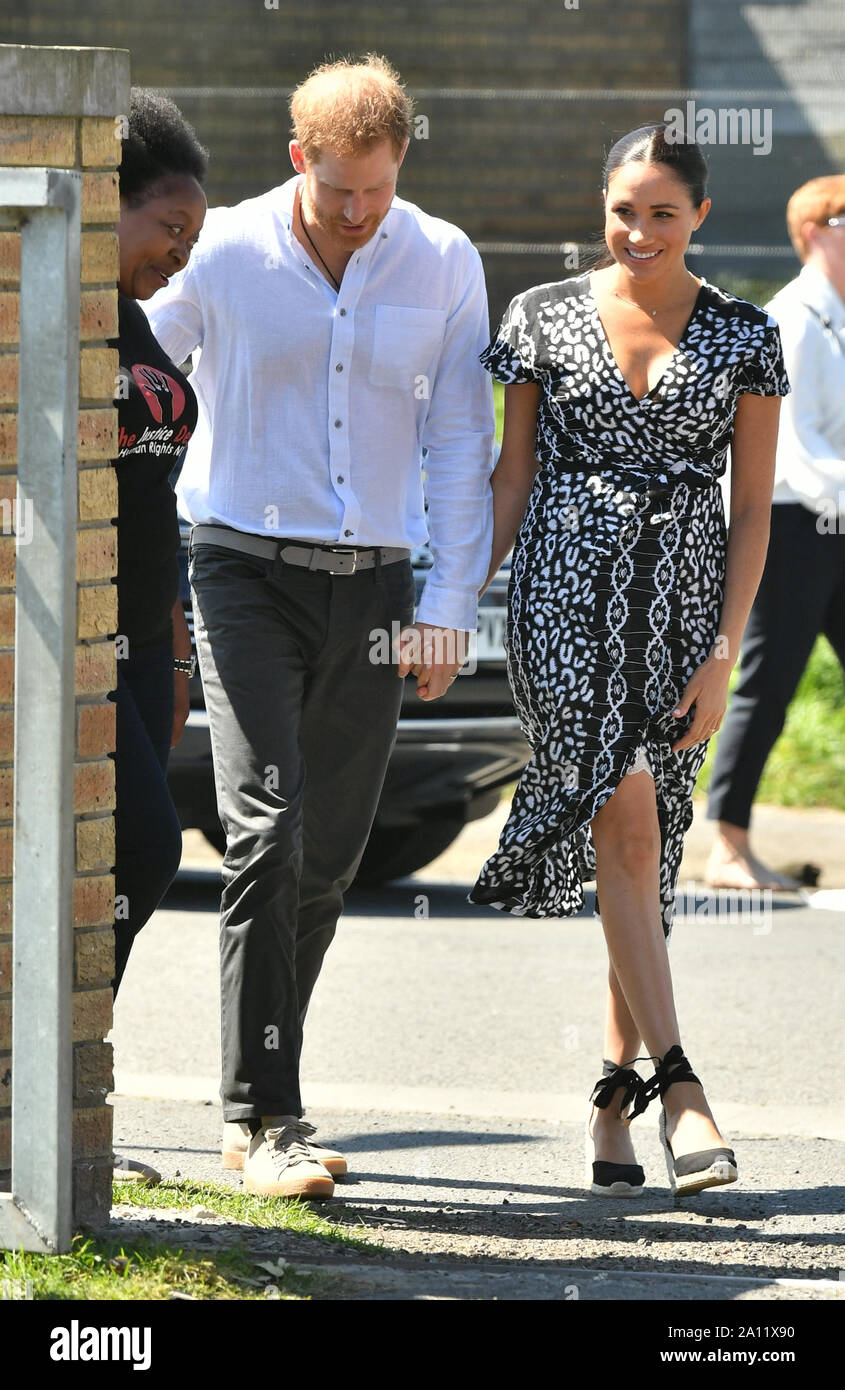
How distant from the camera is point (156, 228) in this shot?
A: 3646mm

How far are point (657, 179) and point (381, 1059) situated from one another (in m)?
2.44

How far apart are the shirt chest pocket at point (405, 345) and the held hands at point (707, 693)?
0.78 meters

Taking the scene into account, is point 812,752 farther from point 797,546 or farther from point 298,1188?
point 298,1188

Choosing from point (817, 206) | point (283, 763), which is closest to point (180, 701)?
point (283, 763)

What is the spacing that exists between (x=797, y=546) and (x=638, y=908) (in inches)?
133

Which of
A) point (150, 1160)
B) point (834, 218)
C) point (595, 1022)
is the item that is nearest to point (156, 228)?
point (150, 1160)

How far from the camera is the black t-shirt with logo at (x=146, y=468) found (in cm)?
364

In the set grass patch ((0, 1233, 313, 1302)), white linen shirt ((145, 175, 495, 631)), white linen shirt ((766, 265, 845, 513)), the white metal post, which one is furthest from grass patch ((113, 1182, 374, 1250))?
white linen shirt ((766, 265, 845, 513))

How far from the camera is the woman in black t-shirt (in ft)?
11.8

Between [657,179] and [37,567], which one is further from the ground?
[657,179]

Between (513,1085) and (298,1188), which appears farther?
(513,1085)

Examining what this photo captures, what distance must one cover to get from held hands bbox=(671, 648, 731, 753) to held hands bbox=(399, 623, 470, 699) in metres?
0.44

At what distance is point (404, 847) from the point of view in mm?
7395
